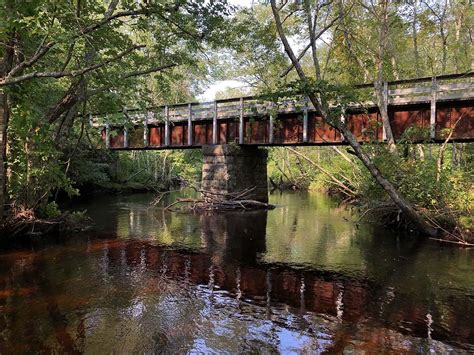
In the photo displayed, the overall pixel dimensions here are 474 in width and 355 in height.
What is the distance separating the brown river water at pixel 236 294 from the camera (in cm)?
576

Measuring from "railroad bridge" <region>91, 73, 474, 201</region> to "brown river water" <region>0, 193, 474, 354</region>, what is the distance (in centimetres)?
435

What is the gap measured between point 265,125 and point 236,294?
13622 millimetres

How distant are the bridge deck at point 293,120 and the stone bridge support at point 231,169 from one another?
789 millimetres

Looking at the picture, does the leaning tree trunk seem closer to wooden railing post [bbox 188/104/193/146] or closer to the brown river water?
the brown river water

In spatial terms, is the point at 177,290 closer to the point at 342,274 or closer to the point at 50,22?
the point at 342,274

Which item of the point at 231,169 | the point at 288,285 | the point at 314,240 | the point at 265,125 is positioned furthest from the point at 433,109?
the point at 231,169

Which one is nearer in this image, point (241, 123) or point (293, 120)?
point (293, 120)

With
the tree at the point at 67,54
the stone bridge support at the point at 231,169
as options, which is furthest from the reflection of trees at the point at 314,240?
the tree at the point at 67,54

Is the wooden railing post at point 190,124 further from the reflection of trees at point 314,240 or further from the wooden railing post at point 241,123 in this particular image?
the reflection of trees at point 314,240

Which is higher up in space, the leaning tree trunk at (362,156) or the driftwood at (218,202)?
the leaning tree trunk at (362,156)

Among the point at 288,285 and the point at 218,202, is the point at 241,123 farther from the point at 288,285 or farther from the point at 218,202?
the point at 288,285

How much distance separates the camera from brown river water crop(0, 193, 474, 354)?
576 cm

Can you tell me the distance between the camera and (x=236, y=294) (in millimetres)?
7859

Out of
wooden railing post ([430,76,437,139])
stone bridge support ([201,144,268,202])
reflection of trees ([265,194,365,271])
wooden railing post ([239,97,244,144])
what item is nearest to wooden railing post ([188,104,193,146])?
stone bridge support ([201,144,268,202])
